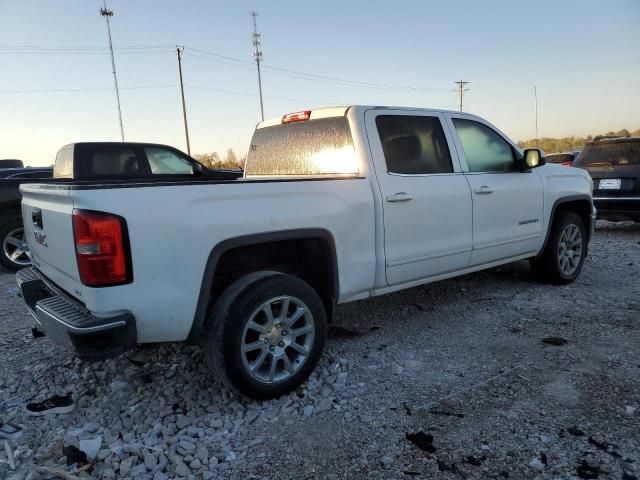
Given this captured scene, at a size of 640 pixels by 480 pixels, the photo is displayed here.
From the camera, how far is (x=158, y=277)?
2.52 m

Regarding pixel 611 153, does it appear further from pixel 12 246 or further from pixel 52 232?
pixel 12 246

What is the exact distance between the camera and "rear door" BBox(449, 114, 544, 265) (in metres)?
4.25

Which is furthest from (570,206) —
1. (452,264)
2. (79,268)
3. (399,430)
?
(79,268)

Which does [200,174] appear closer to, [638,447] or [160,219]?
[160,219]

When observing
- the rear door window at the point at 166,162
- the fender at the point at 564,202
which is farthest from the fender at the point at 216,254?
the rear door window at the point at 166,162

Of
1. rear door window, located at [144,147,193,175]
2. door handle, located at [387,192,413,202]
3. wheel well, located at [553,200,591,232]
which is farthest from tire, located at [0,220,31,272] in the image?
wheel well, located at [553,200,591,232]

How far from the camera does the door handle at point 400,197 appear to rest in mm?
3502

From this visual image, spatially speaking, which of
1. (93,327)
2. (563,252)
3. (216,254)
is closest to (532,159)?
(563,252)

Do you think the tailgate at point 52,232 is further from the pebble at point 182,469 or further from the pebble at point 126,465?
the pebble at point 182,469

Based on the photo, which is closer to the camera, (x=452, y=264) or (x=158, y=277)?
(x=158, y=277)

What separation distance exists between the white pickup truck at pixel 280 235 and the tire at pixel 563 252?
0.42m

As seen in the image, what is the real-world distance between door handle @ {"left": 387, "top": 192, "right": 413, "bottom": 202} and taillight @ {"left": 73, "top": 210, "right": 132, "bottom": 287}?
189cm

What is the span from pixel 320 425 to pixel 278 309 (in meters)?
0.76

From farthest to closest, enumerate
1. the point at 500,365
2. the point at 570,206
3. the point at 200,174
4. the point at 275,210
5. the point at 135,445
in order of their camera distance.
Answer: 1. the point at 200,174
2. the point at 570,206
3. the point at 500,365
4. the point at 275,210
5. the point at 135,445
